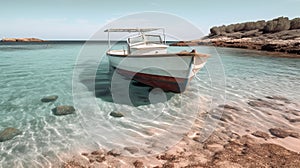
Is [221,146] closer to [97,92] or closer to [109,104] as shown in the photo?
[109,104]

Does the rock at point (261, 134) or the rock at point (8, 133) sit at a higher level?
the rock at point (261, 134)

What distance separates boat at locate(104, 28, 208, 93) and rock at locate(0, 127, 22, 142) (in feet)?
22.9

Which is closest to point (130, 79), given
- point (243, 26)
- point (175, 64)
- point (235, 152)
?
point (175, 64)

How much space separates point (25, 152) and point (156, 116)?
191 inches

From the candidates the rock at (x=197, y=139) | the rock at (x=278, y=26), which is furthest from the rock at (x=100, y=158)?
the rock at (x=278, y=26)

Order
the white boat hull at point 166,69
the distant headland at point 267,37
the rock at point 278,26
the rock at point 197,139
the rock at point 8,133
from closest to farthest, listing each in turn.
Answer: the rock at point 197,139 → the rock at point 8,133 → the white boat hull at point 166,69 → the distant headland at point 267,37 → the rock at point 278,26

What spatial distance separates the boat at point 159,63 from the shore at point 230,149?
2.97 metres

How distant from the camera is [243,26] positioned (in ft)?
281

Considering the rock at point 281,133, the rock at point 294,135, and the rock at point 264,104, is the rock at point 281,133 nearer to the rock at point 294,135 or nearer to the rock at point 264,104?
the rock at point 294,135

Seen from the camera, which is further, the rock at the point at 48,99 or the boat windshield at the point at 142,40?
the boat windshield at the point at 142,40

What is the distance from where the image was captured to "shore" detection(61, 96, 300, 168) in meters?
4.78

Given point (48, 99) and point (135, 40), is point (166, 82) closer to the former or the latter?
point (135, 40)

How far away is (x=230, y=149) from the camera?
5355mm

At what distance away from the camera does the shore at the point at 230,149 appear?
4.78 meters
